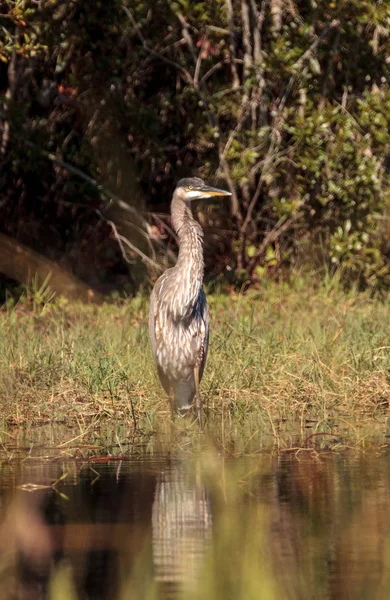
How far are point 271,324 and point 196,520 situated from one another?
6.77 m

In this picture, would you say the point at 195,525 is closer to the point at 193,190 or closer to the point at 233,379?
the point at 233,379

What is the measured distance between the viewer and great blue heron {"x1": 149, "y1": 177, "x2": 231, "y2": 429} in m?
8.80

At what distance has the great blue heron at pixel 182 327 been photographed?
8.80 metres

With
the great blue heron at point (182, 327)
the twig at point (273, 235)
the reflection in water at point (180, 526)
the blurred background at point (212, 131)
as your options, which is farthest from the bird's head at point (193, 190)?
the twig at point (273, 235)

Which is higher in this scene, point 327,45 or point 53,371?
point 327,45

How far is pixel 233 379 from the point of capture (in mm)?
9180

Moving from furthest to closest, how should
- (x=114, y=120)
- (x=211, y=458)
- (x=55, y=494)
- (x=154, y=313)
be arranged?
(x=114, y=120), (x=154, y=313), (x=211, y=458), (x=55, y=494)

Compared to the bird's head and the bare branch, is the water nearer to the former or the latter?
the bird's head

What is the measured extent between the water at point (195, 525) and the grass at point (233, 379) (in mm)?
751

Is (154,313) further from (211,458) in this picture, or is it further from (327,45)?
(327,45)

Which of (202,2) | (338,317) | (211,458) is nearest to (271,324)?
(338,317)

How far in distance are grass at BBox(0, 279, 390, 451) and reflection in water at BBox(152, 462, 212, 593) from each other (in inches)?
41.8

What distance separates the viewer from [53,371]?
30.5 ft

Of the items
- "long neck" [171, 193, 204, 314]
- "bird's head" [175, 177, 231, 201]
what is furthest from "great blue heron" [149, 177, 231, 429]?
"bird's head" [175, 177, 231, 201]
